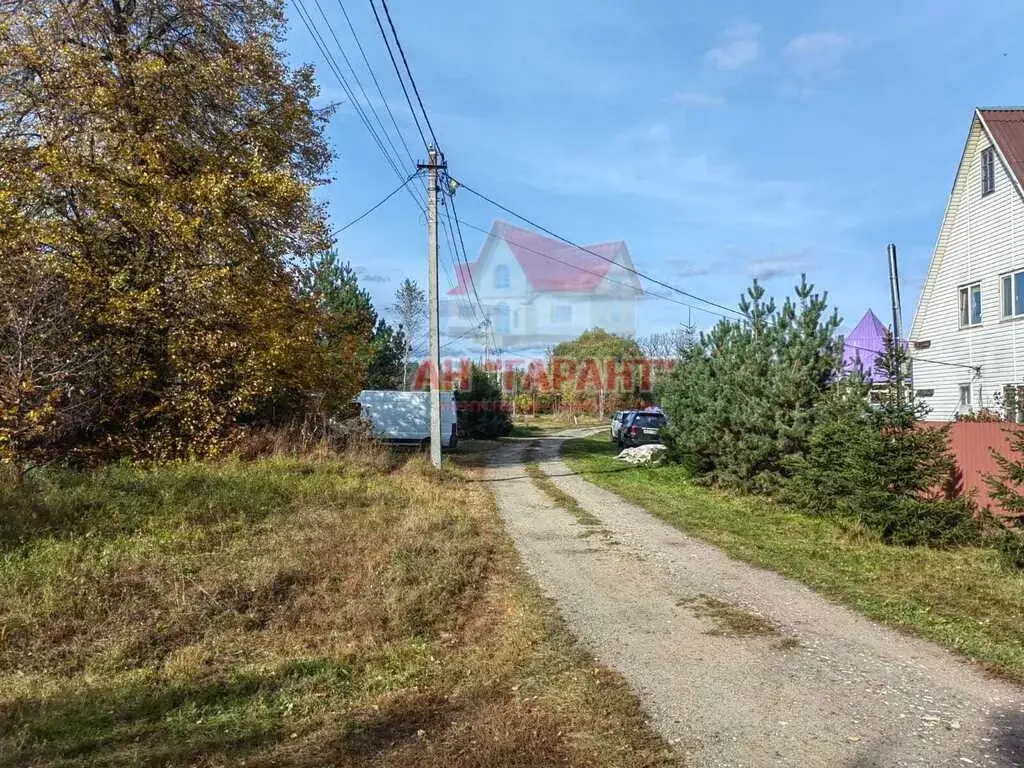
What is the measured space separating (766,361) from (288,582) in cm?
977

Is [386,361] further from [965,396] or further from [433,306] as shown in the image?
[965,396]

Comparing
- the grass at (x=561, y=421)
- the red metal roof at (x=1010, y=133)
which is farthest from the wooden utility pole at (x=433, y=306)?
the grass at (x=561, y=421)

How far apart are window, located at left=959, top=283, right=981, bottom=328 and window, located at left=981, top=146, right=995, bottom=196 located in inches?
98.4

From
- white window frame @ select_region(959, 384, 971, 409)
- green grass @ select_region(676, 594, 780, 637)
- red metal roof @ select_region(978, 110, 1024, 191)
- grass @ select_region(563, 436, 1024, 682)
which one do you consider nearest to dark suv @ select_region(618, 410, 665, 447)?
white window frame @ select_region(959, 384, 971, 409)

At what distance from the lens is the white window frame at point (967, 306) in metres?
18.4

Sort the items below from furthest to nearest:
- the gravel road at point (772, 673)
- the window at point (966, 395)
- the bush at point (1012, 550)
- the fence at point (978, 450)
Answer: the window at point (966, 395)
the fence at point (978, 450)
the bush at point (1012, 550)
the gravel road at point (772, 673)

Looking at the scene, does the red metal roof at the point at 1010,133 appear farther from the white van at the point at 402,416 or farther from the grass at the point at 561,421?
the grass at the point at 561,421

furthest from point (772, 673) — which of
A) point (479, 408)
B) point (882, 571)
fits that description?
point (479, 408)

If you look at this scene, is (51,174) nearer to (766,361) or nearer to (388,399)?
(766,361)

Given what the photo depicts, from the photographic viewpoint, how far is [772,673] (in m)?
4.70

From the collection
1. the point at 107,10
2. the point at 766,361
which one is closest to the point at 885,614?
the point at 766,361

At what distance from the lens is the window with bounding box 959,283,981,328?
60.8 feet

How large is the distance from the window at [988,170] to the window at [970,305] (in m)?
2.50

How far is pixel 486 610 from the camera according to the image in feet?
21.3
